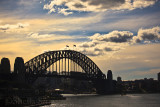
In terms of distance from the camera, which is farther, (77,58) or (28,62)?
(77,58)

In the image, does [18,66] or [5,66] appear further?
[5,66]

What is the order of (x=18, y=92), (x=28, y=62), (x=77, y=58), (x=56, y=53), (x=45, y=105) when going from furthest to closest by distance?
(x=77, y=58)
(x=56, y=53)
(x=28, y=62)
(x=18, y=92)
(x=45, y=105)

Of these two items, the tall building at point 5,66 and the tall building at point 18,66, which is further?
the tall building at point 18,66

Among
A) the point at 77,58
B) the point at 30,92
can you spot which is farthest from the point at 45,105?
the point at 77,58

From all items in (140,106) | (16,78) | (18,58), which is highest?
(18,58)

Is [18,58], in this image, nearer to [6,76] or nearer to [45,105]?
[6,76]

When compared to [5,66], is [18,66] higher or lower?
lower

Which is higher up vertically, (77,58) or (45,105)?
(77,58)

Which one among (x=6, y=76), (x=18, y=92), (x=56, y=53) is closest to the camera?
(x=18, y=92)

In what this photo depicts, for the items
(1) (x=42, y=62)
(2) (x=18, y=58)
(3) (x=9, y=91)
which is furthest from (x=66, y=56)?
(3) (x=9, y=91)

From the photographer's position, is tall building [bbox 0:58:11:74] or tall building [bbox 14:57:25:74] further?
tall building [bbox 14:57:25:74]
